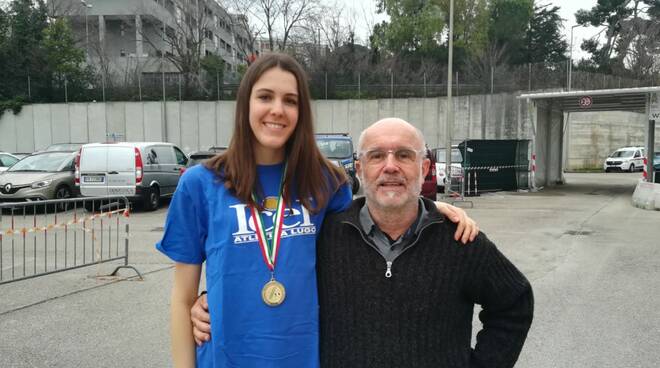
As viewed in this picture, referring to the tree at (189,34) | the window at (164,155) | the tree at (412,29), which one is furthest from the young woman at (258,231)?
the tree at (412,29)

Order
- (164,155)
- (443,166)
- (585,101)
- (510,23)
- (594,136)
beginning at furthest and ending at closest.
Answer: (510,23), (594,136), (585,101), (443,166), (164,155)

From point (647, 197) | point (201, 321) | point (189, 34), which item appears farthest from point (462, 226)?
point (189, 34)

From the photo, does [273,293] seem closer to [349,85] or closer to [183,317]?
[183,317]

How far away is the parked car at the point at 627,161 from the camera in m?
36.6

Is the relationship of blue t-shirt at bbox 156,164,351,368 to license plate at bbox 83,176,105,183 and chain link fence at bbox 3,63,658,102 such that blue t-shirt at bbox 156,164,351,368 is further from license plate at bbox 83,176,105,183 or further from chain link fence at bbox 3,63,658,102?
chain link fence at bbox 3,63,658,102

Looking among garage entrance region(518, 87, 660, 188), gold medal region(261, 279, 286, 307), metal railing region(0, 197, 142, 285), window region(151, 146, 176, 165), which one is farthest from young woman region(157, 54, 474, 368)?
garage entrance region(518, 87, 660, 188)

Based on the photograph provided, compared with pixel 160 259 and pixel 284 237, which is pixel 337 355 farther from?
pixel 160 259

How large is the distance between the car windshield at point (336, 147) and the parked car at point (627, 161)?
86.2ft

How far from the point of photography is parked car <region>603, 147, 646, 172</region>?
120 feet

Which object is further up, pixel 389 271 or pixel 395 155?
pixel 395 155

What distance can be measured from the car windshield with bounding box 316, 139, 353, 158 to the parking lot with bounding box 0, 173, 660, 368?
25.1ft

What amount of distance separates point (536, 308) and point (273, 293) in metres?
4.60

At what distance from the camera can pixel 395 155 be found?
2.13 metres

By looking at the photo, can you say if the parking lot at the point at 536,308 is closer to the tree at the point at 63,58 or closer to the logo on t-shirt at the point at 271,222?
the logo on t-shirt at the point at 271,222
